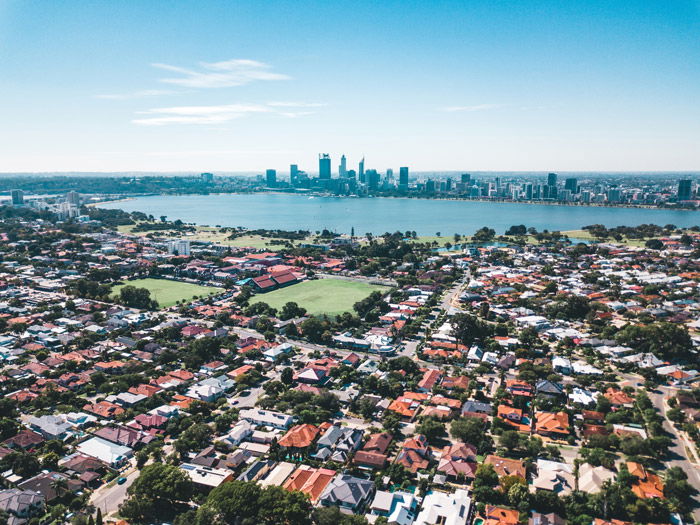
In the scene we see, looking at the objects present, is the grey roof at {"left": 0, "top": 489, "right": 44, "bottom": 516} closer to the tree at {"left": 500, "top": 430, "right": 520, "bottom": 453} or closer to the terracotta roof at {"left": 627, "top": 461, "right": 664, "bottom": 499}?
the tree at {"left": 500, "top": 430, "right": 520, "bottom": 453}

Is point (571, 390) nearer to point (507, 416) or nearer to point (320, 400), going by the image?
point (507, 416)

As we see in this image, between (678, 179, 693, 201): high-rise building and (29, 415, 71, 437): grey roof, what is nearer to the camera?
(29, 415, 71, 437): grey roof

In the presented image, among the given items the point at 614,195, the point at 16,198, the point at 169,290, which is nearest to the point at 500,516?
the point at 169,290

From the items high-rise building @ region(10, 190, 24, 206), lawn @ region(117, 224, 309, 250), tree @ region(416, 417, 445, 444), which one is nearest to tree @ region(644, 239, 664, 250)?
lawn @ region(117, 224, 309, 250)

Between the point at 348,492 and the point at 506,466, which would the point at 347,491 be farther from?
the point at 506,466

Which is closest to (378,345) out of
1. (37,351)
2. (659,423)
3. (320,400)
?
(320,400)
